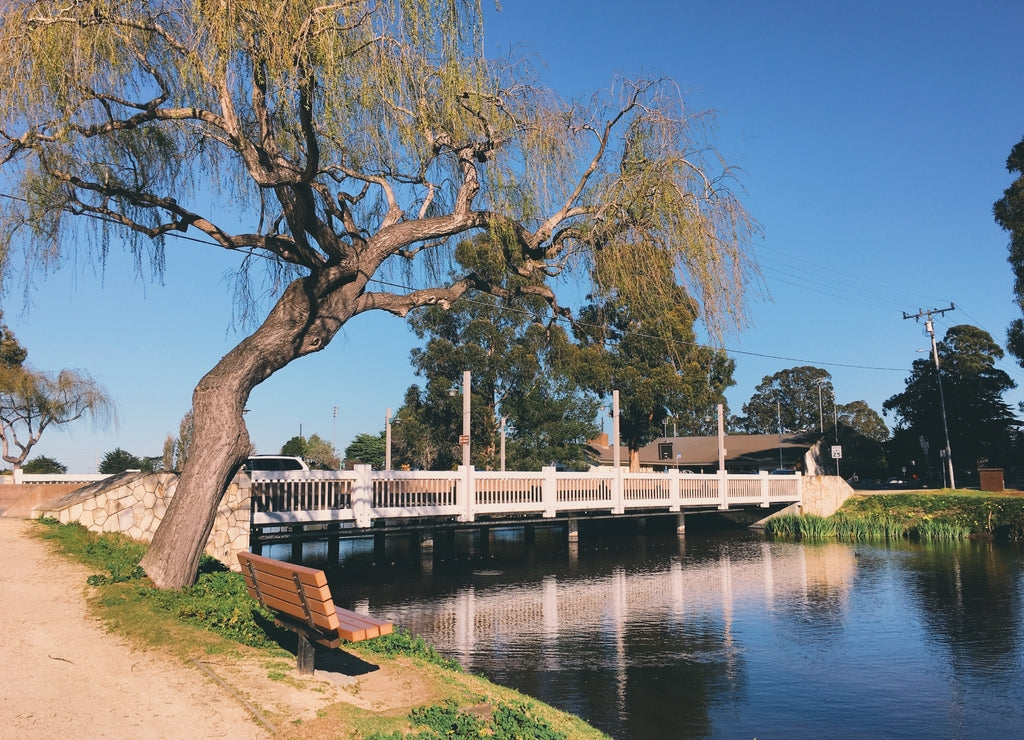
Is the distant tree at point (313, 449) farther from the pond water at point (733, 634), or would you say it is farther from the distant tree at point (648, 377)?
the pond water at point (733, 634)

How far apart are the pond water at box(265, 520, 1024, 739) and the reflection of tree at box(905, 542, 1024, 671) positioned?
4cm

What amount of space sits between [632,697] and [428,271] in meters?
6.86

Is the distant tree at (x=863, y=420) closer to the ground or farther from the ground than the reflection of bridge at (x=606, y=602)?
farther from the ground

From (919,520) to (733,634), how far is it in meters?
22.4

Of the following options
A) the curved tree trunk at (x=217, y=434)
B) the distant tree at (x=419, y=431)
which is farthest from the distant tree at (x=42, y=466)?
the curved tree trunk at (x=217, y=434)

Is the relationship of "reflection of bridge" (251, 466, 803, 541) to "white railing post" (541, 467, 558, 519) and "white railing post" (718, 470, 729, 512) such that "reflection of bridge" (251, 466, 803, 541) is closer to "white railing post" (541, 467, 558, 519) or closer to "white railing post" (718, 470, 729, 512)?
"white railing post" (541, 467, 558, 519)

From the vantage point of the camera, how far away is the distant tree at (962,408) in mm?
55031

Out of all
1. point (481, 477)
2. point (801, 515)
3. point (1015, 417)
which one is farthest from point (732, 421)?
point (481, 477)

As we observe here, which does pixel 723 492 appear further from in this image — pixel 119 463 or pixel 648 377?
Result: pixel 119 463

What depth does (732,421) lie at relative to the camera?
108125 millimetres

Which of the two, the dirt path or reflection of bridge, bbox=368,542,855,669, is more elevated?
the dirt path

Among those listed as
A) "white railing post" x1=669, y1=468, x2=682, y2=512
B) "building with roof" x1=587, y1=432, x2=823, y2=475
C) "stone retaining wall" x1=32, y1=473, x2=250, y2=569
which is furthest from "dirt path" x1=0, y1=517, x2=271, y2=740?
"building with roof" x1=587, y1=432, x2=823, y2=475

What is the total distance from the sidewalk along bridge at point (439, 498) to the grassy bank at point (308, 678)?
5.76 metres

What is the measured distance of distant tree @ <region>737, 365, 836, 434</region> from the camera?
3903 inches
